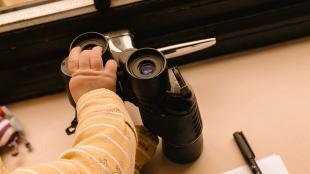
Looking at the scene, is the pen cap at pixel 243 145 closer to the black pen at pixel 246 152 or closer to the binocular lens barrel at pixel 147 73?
the black pen at pixel 246 152

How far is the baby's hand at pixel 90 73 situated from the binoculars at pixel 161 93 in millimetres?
22

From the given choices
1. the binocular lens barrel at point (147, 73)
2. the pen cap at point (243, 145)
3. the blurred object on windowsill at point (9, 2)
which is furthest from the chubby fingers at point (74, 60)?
the pen cap at point (243, 145)

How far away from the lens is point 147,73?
2.51ft

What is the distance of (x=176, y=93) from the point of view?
0.79 meters

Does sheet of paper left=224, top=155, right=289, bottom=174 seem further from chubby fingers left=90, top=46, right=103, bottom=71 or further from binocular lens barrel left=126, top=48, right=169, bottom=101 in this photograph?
chubby fingers left=90, top=46, right=103, bottom=71

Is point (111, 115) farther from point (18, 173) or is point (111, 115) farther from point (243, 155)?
point (243, 155)

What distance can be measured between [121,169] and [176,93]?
19cm

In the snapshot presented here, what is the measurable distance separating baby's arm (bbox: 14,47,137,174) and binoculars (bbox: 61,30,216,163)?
0.03 m

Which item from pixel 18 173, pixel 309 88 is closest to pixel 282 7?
pixel 309 88

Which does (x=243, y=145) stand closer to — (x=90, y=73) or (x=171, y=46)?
(x=171, y=46)

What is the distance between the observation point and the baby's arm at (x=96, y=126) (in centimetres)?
68

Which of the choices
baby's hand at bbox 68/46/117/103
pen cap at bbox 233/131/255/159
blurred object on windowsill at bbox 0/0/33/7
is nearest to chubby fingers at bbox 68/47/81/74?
baby's hand at bbox 68/46/117/103

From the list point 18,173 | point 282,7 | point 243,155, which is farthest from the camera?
point 282,7

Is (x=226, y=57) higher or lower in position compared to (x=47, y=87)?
lower
